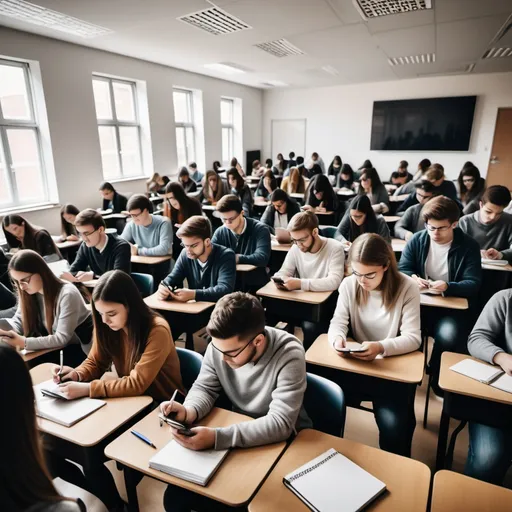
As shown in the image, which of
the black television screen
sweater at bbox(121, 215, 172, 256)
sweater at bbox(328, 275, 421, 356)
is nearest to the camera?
sweater at bbox(328, 275, 421, 356)

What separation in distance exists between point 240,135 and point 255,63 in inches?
146

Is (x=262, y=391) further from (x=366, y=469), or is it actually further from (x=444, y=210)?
(x=444, y=210)

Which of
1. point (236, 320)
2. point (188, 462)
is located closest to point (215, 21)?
point (236, 320)

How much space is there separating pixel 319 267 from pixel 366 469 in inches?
70.1

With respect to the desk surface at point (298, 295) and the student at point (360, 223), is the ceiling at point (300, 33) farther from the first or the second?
the desk surface at point (298, 295)

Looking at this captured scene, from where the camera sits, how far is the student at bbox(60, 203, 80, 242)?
14.3 feet

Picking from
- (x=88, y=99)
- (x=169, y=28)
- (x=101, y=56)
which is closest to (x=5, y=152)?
(x=88, y=99)

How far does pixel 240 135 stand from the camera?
1074cm

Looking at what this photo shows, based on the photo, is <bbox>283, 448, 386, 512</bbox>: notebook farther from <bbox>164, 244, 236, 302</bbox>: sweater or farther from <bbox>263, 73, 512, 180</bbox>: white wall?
<bbox>263, 73, 512, 180</bbox>: white wall

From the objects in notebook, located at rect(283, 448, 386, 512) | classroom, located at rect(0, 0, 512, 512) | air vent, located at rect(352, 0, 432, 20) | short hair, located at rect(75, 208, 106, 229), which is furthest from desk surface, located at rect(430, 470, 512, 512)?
air vent, located at rect(352, 0, 432, 20)

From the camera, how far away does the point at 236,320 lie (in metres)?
1.35

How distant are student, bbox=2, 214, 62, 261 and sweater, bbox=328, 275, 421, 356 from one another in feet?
9.70

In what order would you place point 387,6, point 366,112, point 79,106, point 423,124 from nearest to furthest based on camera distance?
point 387,6, point 79,106, point 423,124, point 366,112

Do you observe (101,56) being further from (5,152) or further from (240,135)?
(240,135)
